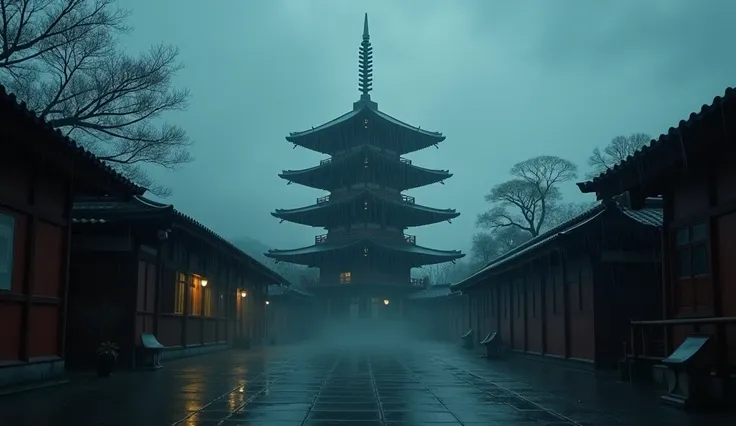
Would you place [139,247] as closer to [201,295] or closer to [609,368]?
[201,295]

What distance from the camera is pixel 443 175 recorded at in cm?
5194

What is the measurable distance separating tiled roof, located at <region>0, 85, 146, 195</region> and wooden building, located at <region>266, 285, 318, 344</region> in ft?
108

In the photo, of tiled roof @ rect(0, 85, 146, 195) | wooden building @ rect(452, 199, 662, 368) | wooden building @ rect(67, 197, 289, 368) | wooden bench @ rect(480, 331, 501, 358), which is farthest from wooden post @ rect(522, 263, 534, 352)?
tiled roof @ rect(0, 85, 146, 195)

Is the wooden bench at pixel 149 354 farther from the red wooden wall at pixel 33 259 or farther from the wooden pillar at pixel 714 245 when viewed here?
the wooden pillar at pixel 714 245

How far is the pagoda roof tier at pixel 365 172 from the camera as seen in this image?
161 feet

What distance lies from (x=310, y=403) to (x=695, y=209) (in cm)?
730

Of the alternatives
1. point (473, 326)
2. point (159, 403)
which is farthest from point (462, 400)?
point (473, 326)

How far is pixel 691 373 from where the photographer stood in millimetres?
10430

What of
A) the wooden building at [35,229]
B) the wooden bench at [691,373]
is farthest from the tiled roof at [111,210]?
the wooden bench at [691,373]

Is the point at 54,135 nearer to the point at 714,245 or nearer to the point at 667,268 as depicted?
the point at 714,245

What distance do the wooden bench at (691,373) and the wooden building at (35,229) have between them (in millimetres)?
9957

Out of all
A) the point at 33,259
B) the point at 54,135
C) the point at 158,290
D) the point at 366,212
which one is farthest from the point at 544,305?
the point at 366,212

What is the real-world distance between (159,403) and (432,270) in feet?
421

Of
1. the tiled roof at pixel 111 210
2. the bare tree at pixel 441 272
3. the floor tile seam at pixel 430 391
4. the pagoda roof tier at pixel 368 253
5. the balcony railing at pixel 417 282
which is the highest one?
the bare tree at pixel 441 272
